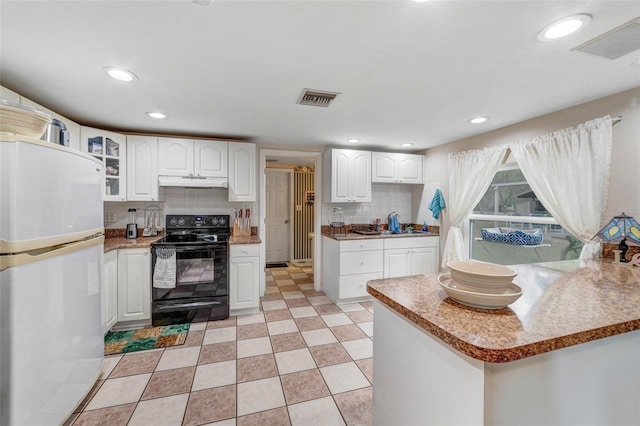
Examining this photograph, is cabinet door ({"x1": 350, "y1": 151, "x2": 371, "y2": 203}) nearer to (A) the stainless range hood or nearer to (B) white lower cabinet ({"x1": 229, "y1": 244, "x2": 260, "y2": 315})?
(B) white lower cabinet ({"x1": 229, "y1": 244, "x2": 260, "y2": 315})

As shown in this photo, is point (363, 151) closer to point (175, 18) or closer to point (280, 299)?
point (280, 299)

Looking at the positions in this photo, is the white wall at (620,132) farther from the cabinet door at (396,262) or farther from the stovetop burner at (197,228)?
the stovetop burner at (197,228)

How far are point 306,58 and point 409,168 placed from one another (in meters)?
2.92

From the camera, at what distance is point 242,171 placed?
340 centimetres

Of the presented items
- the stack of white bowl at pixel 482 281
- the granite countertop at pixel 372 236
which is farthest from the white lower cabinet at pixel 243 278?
the stack of white bowl at pixel 482 281

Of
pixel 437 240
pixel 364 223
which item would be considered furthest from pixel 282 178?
pixel 437 240

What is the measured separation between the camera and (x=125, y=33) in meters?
1.36

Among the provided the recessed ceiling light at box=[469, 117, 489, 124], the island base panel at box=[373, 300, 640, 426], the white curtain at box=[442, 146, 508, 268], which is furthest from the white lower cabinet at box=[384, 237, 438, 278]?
the island base panel at box=[373, 300, 640, 426]

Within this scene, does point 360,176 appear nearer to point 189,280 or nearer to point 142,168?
point 189,280

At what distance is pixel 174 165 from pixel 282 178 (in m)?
2.80

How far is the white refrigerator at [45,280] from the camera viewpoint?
3.78 feet

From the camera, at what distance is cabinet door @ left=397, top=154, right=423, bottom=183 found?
13.3ft

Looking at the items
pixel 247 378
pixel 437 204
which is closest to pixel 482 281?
pixel 247 378

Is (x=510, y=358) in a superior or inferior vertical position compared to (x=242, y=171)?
inferior
